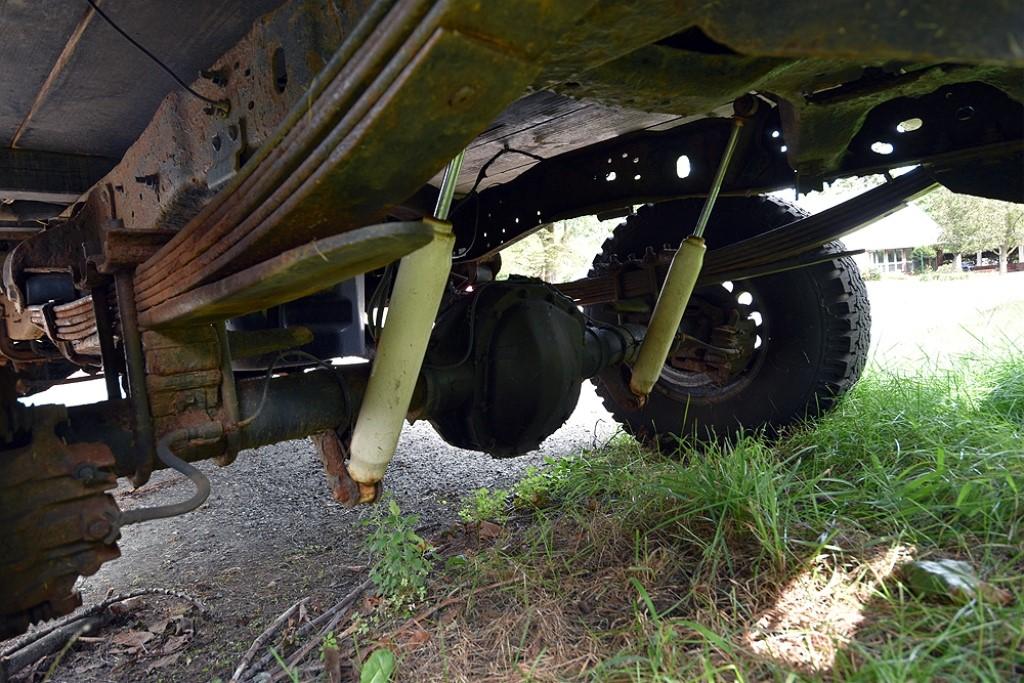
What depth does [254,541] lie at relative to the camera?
270cm

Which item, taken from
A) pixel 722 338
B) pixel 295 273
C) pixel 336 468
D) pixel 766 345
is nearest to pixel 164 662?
pixel 336 468

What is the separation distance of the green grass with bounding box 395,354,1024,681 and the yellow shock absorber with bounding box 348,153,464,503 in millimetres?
534

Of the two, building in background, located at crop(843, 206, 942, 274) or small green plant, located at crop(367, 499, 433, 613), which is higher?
building in background, located at crop(843, 206, 942, 274)

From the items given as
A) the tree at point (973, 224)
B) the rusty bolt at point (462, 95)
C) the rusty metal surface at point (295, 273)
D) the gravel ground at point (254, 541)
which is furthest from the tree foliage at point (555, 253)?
the rusty bolt at point (462, 95)

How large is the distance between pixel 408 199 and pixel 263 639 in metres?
1.32

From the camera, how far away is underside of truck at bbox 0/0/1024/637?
85 centimetres

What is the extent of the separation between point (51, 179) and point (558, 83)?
1655 millimetres

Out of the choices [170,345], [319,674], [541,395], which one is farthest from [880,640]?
[170,345]

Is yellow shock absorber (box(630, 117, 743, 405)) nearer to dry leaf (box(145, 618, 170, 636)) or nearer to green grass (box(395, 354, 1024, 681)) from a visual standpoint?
green grass (box(395, 354, 1024, 681))

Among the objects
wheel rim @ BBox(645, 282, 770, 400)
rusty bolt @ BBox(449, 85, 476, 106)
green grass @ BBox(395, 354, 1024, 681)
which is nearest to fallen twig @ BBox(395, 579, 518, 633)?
green grass @ BBox(395, 354, 1024, 681)

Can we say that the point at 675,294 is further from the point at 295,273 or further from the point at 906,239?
the point at 906,239

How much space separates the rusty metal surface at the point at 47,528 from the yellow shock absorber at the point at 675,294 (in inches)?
61.0

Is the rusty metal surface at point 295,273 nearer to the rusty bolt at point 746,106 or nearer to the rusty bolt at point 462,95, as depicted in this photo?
the rusty bolt at point 462,95

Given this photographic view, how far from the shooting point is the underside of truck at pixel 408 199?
2.79ft
